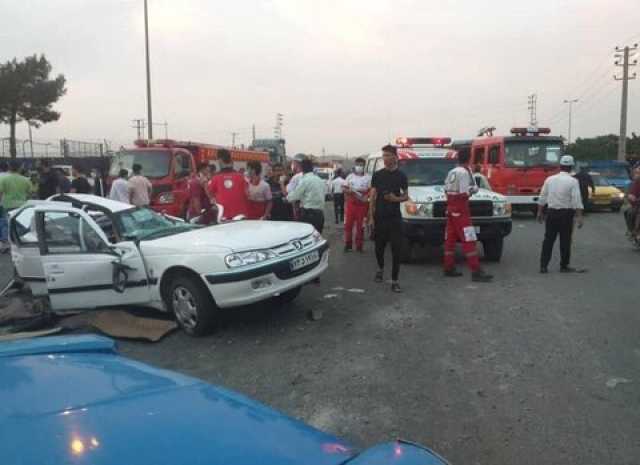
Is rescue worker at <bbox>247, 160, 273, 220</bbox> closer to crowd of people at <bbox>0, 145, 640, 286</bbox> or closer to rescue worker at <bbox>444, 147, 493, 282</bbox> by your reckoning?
crowd of people at <bbox>0, 145, 640, 286</bbox>

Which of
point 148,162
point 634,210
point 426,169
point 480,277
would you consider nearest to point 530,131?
point 634,210

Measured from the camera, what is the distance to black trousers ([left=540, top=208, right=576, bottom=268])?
8539 millimetres

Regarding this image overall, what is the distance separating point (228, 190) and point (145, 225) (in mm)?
1499

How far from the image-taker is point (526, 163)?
55.0ft

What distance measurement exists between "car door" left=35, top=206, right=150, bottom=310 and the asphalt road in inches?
27.0

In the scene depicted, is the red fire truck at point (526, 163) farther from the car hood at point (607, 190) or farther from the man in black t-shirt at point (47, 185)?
the man in black t-shirt at point (47, 185)

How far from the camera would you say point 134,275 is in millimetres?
5887

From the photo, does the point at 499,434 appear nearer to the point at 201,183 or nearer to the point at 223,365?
the point at 223,365

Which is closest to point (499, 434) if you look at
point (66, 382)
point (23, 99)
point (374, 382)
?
point (374, 382)

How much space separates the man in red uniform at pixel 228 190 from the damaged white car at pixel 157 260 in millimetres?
1045

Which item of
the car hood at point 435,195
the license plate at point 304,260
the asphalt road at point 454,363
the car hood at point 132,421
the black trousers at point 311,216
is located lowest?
the asphalt road at point 454,363

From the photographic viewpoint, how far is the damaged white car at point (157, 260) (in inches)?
216

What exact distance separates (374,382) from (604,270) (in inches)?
232

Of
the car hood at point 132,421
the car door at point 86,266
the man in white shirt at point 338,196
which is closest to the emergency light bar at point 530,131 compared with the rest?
the man in white shirt at point 338,196
